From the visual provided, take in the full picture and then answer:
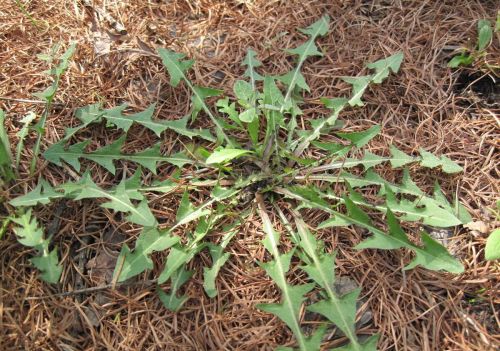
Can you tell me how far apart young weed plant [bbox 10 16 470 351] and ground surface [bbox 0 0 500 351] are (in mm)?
85

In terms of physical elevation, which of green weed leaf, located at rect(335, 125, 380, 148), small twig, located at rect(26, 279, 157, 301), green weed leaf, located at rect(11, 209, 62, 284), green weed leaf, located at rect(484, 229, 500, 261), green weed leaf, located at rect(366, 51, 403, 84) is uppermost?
green weed leaf, located at rect(366, 51, 403, 84)

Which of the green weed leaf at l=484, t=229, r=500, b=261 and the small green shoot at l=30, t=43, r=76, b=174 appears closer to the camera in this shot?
the green weed leaf at l=484, t=229, r=500, b=261

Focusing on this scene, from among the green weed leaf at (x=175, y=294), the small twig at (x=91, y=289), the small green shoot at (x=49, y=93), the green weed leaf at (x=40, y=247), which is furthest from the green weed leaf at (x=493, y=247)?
the small green shoot at (x=49, y=93)

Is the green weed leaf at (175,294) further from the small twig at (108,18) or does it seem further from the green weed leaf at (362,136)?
the small twig at (108,18)

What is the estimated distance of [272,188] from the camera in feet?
6.31

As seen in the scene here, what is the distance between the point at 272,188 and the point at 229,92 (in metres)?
0.59

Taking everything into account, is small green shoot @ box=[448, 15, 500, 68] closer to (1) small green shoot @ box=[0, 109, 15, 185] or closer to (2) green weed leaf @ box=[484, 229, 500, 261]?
(2) green weed leaf @ box=[484, 229, 500, 261]

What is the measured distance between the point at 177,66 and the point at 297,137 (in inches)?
27.6

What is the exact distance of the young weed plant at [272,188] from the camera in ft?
5.56

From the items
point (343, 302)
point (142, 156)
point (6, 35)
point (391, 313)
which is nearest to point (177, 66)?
point (142, 156)

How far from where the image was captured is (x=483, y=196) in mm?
1922

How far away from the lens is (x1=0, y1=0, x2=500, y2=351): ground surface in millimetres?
1690

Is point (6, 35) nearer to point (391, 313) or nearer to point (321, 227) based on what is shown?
point (321, 227)

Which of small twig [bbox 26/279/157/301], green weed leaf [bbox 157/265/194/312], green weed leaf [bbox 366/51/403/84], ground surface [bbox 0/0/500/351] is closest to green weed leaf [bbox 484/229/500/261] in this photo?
ground surface [bbox 0/0/500/351]
